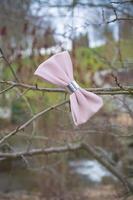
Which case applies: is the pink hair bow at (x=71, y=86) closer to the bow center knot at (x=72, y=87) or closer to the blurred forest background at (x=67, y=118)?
the bow center knot at (x=72, y=87)

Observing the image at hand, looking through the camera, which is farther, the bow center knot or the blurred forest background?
the blurred forest background

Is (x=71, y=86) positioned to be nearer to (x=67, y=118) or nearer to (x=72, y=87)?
(x=72, y=87)

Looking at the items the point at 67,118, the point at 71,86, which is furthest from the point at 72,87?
the point at 67,118

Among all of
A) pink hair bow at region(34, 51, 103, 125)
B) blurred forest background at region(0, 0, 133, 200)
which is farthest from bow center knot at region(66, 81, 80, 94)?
blurred forest background at region(0, 0, 133, 200)

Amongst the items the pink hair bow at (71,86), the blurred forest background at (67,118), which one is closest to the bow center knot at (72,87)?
the pink hair bow at (71,86)

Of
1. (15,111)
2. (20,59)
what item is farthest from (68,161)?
(20,59)

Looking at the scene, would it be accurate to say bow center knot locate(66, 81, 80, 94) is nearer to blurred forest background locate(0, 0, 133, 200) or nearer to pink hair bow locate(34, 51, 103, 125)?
pink hair bow locate(34, 51, 103, 125)

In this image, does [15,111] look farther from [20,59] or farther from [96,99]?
[96,99]
